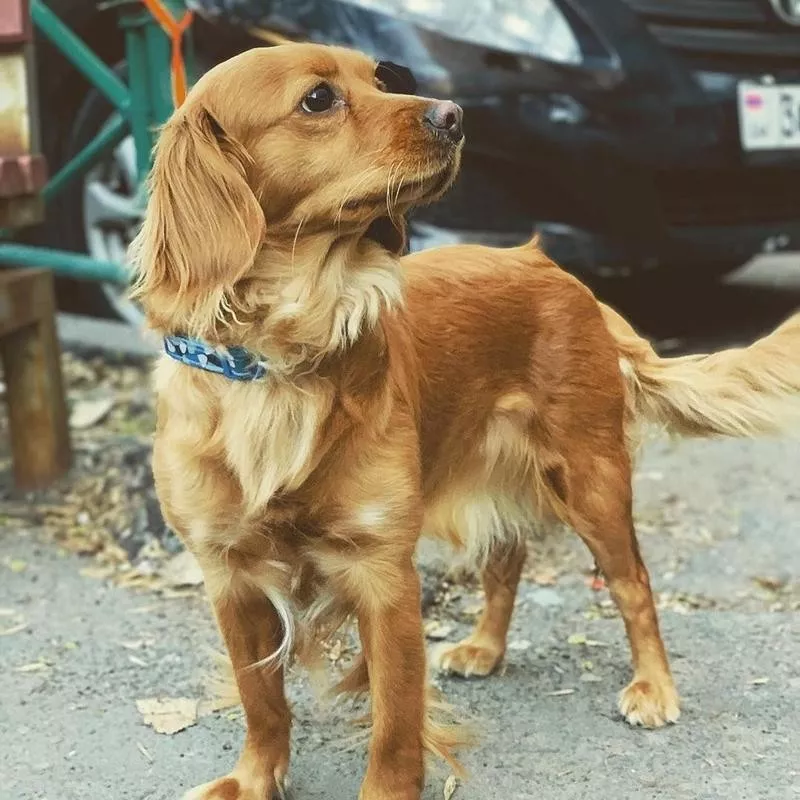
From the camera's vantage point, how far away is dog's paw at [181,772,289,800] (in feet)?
7.46

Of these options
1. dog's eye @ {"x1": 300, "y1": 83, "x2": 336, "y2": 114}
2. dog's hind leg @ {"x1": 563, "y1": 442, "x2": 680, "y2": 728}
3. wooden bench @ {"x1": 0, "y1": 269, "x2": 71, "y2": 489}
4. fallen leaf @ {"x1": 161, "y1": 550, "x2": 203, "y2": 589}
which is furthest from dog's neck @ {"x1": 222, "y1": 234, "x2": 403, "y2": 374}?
wooden bench @ {"x1": 0, "y1": 269, "x2": 71, "y2": 489}

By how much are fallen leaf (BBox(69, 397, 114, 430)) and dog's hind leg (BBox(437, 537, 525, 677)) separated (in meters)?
2.05

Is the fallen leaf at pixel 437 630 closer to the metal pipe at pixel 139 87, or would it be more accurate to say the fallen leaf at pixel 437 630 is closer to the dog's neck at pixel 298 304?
the dog's neck at pixel 298 304

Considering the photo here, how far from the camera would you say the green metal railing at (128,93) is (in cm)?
396

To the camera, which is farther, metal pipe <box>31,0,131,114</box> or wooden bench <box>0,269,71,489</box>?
metal pipe <box>31,0,131,114</box>

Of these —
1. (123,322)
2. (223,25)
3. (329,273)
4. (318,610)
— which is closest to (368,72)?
(329,273)

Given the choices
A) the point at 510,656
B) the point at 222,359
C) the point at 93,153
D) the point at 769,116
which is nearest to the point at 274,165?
the point at 222,359

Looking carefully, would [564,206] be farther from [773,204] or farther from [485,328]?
[485,328]

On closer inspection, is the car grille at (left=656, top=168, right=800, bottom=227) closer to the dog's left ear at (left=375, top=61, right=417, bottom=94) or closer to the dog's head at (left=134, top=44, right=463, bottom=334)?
the dog's left ear at (left=375, top=61, right=417, bottom=94)

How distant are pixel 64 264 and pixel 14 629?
1.49 metres

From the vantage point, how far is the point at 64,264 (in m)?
4.12

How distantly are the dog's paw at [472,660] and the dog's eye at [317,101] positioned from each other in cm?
132

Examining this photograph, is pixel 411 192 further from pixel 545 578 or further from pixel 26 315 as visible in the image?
pixel 26 315

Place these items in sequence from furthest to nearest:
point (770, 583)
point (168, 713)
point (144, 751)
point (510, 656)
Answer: point (770, 583) → point (510, 656) → point (168, 713) → point (144, 751)
